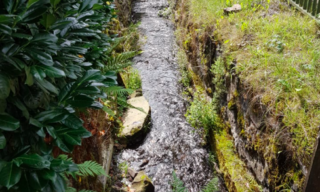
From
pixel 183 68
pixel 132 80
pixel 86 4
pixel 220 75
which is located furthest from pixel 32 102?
pixel 183 68

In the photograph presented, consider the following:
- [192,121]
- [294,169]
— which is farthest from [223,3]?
[294,169]

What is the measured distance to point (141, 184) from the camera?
3553mm

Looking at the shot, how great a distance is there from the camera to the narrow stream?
160 inches

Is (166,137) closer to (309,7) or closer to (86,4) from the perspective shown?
(309,7)

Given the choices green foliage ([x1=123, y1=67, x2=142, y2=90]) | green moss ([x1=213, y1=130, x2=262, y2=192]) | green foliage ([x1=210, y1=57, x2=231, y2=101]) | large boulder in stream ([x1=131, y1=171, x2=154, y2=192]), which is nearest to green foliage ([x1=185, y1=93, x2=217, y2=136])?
green moss ([x1=213, y1=130, x2=262, y2=192])

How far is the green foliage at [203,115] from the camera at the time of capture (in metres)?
4.52

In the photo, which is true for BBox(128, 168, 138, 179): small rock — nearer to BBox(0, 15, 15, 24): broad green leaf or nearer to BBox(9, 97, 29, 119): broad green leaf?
BBox(9, 97, 29, 119): broad green leaf

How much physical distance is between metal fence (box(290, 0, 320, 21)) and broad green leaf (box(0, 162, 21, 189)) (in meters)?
4.69

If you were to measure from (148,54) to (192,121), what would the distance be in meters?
3.34

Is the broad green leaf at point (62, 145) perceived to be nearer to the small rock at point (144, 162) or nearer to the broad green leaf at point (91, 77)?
the broad green leaf at point (91, 77)

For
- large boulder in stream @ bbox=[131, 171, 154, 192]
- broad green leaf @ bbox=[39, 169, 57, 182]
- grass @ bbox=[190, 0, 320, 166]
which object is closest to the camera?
broad green leaf @ bbox=[39, 169, 57, 182]

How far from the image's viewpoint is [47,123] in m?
→ 1.09

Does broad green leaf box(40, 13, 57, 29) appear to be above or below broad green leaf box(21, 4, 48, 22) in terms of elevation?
below

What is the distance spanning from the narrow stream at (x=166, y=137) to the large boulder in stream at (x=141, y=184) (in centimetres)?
24
